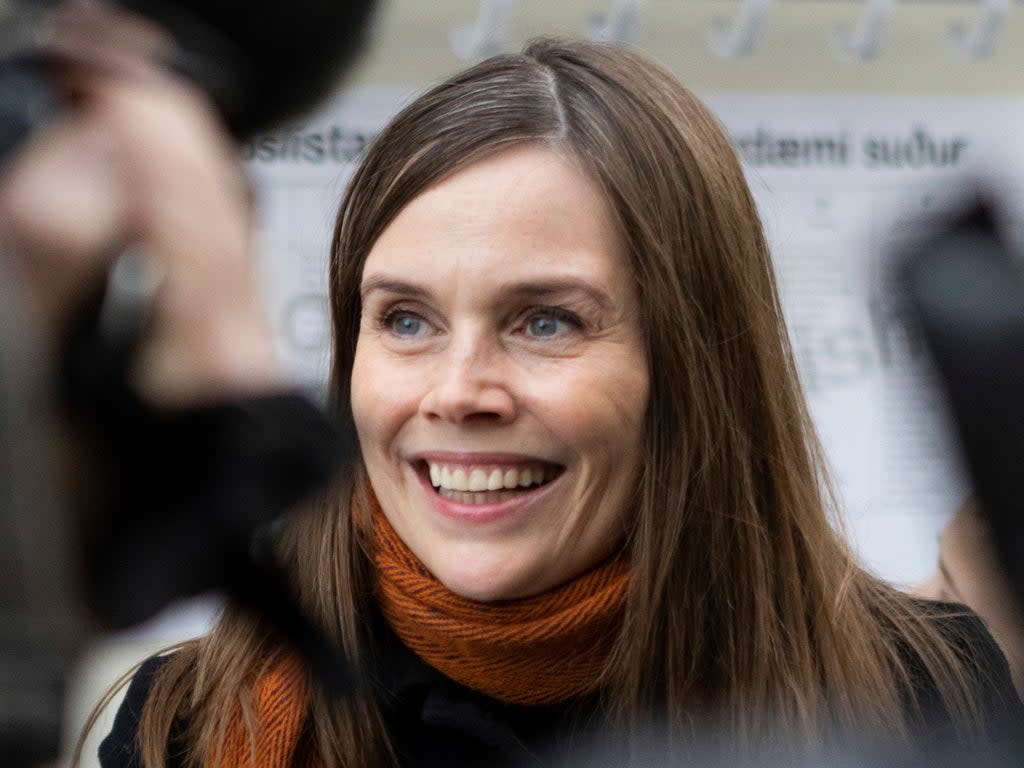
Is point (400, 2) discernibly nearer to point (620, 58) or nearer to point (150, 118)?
point (620, 58)

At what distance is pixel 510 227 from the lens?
1.24 m

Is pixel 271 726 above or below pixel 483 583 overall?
below

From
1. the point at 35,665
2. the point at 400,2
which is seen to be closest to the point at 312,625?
the point at 35,665

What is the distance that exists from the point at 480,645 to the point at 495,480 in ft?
0.48

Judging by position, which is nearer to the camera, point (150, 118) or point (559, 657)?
point (150, 118)

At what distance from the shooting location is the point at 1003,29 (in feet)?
6.66

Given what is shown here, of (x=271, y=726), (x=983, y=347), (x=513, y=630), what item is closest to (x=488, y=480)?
(x=513, y=630)

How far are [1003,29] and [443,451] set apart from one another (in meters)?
1.21

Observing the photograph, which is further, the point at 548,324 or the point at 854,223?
the point at 854,223

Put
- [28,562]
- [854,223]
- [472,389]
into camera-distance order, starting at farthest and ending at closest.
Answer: [854,223]
[472,389]
[28,562]

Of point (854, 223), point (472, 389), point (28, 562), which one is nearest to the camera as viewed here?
point (28, 562)

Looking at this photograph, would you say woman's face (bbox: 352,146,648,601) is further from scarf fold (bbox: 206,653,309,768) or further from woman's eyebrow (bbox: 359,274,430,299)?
scarf fold (bbox: 206,653,309,768)

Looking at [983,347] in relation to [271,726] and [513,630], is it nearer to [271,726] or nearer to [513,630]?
[513,630]

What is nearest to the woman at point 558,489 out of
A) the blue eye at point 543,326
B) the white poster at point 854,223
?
the blue eye at point 543,326
